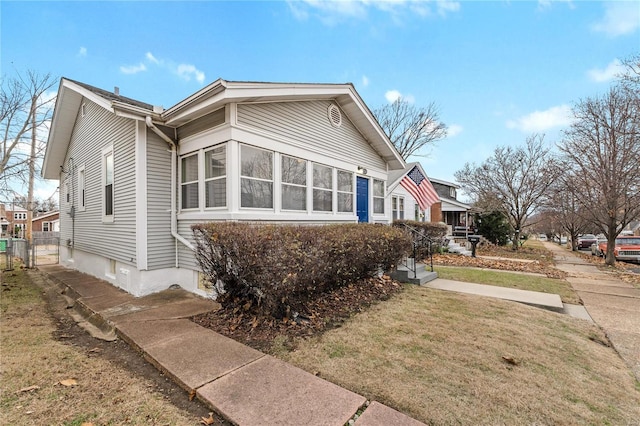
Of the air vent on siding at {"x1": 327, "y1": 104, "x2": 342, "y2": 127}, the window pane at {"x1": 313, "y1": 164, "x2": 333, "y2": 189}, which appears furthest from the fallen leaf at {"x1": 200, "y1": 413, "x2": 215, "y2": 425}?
the air vent on siding at {"x1": 327, "y1": 104, "x2": 342, "y2": 127}

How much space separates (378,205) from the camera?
11.5m

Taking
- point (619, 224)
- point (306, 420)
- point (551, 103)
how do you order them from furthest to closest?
point (551, 103), point (619, 224), point (306, 420)

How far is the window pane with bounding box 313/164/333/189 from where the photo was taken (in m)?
8.23

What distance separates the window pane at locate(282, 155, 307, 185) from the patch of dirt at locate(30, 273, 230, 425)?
14.9ft

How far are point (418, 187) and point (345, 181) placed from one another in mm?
4965

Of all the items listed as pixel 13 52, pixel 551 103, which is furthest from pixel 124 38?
pixel 551 103

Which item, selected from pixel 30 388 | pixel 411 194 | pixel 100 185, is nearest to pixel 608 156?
pixel 411 194

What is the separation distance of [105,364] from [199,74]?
1802 centimetres

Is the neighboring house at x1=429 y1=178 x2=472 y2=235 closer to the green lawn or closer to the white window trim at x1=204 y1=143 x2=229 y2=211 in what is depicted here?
the green lawn

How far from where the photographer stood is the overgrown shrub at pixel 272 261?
4.06 meters

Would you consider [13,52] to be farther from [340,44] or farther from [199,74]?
[340,44]

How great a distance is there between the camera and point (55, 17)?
9117 millimetres

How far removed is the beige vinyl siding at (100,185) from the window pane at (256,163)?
2.76 meters

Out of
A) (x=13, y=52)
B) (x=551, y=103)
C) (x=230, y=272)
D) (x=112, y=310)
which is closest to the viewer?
(x=230, y=272)
